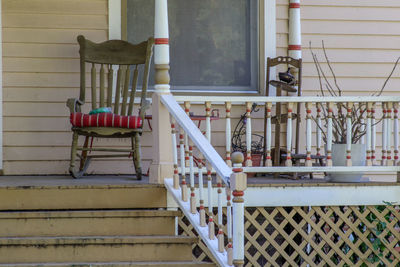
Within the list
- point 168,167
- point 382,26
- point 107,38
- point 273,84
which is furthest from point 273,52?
point 168,167

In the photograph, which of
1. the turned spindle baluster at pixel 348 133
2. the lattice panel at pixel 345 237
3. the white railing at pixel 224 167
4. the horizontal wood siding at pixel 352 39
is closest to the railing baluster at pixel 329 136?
the white railing at pixel 224 167

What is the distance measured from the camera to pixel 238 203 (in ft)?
12.7

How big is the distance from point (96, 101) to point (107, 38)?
53 centimetres

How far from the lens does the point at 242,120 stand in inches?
251

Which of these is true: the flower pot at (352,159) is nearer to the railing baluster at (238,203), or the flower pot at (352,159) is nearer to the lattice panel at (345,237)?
the lattice panel at (345,237)

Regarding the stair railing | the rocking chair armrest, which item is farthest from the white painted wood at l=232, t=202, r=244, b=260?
the rocking chair armrest

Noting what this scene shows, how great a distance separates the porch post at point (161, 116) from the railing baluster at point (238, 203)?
119 cm

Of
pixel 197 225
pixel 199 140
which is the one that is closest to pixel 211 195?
pixel 197 225

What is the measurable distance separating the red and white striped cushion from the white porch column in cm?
165

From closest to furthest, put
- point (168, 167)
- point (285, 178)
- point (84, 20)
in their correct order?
point (168, 167)
point (285, 178)
point (84, 20)

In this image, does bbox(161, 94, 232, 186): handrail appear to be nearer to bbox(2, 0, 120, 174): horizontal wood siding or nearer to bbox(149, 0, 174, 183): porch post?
bbox(149, 0, 174, 183): porch post

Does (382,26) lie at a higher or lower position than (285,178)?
higher

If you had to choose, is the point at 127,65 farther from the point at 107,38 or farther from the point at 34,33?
the point at 34,33

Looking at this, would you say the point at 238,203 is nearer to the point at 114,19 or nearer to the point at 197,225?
the point at 197,225
